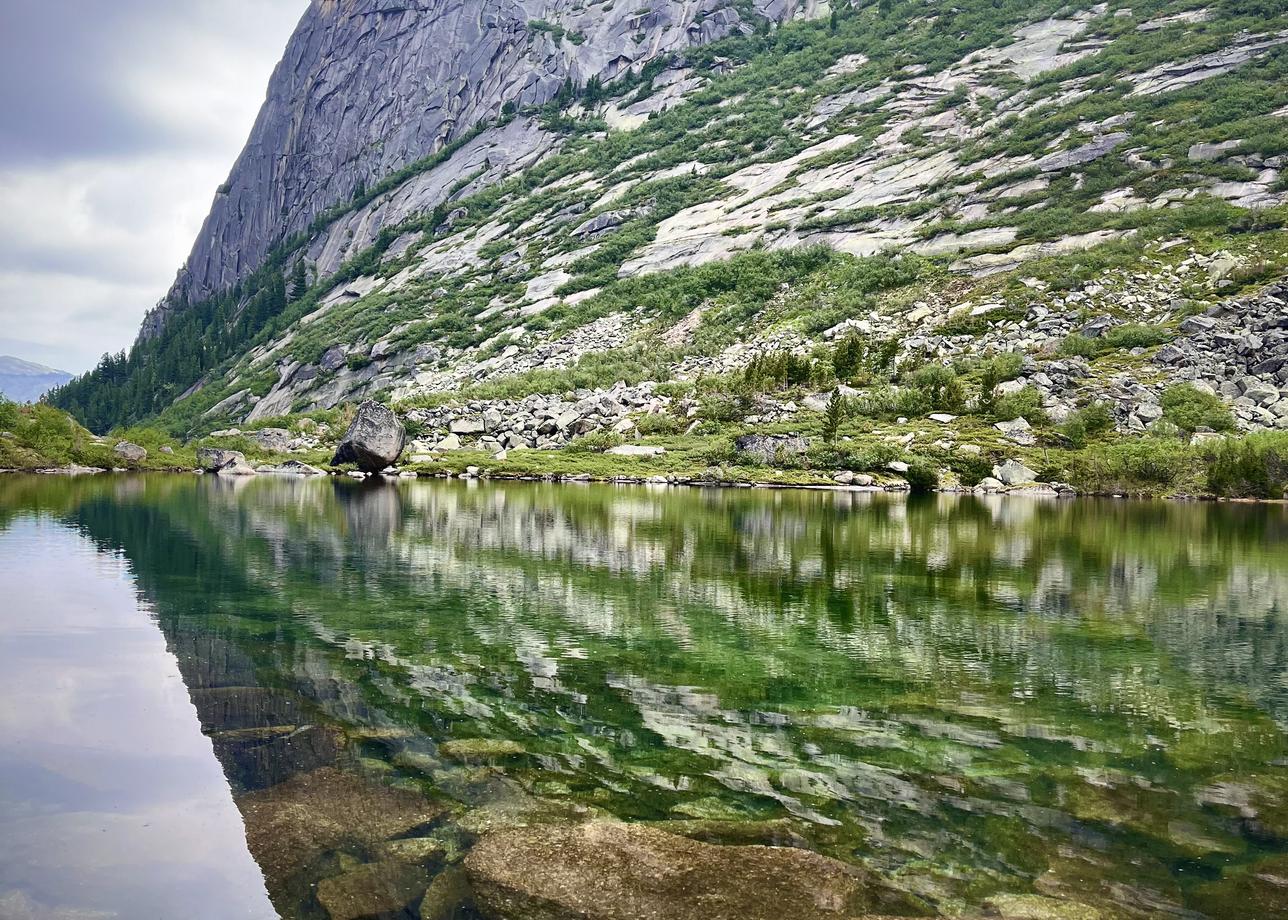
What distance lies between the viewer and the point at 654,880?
306 inches

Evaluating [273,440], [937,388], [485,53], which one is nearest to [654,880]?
[937,388]

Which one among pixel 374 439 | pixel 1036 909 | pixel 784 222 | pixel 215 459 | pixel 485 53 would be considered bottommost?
pixel 1036 909

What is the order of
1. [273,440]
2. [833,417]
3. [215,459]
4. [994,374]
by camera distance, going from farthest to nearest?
[273,440] < [215,459] < [994,374] < [833,417]

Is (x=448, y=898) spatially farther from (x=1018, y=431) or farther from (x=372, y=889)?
(x=1018, y=431)

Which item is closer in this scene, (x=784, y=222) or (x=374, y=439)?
(x=374, y=439)

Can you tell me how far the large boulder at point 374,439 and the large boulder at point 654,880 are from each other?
68590 millimetres

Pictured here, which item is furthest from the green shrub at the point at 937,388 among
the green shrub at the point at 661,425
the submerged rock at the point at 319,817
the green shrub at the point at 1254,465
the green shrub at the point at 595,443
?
the submerged rock at the point at 319,817

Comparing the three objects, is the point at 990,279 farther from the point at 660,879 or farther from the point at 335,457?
the point at 660,879

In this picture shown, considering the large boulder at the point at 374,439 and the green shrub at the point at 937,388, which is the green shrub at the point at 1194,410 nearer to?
the green shrub at the point at 937,388

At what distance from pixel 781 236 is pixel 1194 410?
59587mm

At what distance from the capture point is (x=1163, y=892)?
769 centimetres

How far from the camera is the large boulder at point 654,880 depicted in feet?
23.9

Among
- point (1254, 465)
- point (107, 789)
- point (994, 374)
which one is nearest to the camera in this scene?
point (107, 789)

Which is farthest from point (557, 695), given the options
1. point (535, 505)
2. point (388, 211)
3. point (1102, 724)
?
point (388, 211)
